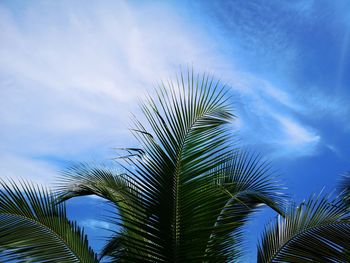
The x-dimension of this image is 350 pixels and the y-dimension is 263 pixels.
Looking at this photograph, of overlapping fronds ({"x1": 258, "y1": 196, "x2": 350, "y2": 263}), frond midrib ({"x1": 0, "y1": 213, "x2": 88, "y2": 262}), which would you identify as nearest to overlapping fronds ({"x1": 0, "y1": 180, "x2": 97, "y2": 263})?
frond midrib ({"x1": 0, "y1": 213, "x2": 88, "y2": 262})

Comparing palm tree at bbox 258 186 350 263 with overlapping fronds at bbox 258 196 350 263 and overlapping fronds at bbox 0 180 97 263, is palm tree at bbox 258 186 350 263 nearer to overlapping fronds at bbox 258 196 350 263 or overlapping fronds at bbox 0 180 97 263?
overlapping fronds at bbox 258 196 350 263

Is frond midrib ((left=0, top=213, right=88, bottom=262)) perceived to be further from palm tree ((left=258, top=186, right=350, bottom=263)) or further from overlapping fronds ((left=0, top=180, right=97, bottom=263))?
palm tree ((left=258, top=186, right=350, bottom=263))

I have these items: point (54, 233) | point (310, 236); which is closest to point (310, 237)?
point (310, 236)

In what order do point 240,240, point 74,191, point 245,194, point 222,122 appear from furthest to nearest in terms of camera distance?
point 74,191 → point 245,194 → point 240,240 → point 222,122

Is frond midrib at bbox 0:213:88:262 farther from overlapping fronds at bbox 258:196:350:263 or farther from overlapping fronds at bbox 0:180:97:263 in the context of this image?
overlapping fronds at bbox 258:196:350:263

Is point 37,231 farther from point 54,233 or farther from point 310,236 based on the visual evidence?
point 310,236

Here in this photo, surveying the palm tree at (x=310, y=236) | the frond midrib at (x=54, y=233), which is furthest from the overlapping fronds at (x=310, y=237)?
the frond midrib at (x=54, y=233)

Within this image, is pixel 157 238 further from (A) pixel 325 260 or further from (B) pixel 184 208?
(A) pixel 325 260

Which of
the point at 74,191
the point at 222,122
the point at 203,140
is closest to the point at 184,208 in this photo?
the point at 203,140

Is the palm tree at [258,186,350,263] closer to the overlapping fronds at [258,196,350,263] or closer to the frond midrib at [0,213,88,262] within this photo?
the overlapping fronds at [258,196,350,263]

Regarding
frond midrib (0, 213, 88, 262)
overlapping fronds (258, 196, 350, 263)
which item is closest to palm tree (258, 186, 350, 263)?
overlapping fronds (258, 196, 350, 263)

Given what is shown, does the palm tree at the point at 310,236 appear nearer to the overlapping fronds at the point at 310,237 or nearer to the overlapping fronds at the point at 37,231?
the overlapping fronds at the point at 310,237

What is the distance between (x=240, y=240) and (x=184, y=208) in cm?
89

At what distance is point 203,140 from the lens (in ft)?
10.7
